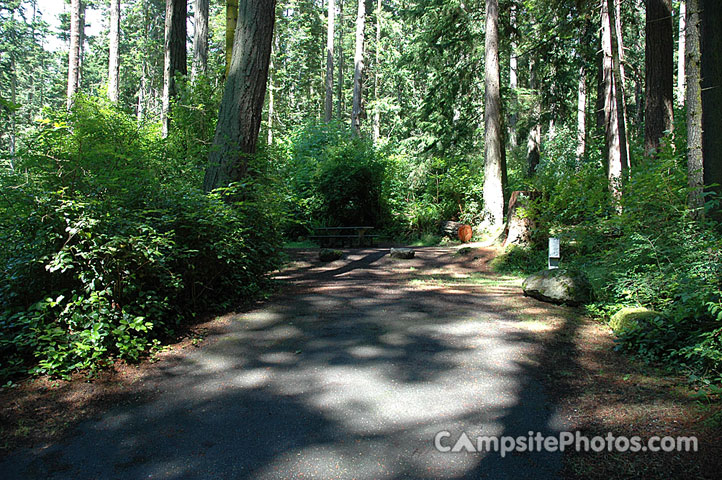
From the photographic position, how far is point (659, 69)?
1191 centimetres

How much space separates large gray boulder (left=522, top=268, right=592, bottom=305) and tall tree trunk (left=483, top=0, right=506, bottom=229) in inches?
365

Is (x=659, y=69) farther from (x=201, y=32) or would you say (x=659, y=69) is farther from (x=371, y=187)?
(x=201, y=32)

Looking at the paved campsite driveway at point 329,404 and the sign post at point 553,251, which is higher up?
the sign post at point 553,251

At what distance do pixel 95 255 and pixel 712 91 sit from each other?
8176mm

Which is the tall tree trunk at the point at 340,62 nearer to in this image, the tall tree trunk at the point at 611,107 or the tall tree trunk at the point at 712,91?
the tall tree trunk at the point at 611,107

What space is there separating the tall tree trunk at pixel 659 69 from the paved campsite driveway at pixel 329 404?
7773mm

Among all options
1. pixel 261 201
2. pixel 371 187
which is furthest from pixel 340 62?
pixel 261 201

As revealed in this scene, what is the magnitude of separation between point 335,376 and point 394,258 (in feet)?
29.0

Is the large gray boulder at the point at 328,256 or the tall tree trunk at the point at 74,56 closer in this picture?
the large gray boulder at the point at 328,256

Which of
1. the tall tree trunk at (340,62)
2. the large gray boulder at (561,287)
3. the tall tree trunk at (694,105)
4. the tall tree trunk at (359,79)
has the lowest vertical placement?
the large gray boulder at (561,287)

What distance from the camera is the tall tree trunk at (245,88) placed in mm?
8648

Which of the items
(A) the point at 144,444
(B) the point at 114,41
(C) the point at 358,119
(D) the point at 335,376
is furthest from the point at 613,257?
(B) the point at 114,41

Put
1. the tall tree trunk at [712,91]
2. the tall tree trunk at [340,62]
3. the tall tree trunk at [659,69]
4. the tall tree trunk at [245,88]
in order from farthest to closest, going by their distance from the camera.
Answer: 1. the tall tree trunk at [340,62]
2. the tall tree trunk at [659,69]
3. the tall tree trunk at [245,88]
4. the tall tree trunk at [712,91]

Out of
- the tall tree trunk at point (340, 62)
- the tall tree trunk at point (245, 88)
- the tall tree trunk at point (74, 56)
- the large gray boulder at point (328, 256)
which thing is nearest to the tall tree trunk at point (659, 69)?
the large gray boulder at point (328, 256)
